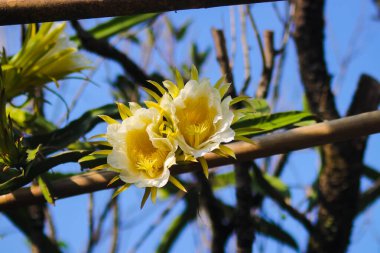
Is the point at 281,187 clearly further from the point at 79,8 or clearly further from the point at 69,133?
the point at 79,8

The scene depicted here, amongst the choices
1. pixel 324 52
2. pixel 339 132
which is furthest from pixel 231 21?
pixel 339 132

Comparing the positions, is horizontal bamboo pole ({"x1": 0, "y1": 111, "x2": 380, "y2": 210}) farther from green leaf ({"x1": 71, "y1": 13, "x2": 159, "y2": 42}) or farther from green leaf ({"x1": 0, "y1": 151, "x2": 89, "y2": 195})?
green leaf ({"x1": 71, "y1": 13, "x2": 159, "y2": 42})

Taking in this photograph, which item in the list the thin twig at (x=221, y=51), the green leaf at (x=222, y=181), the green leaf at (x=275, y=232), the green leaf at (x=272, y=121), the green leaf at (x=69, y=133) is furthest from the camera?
the green leaf at (x=222, y=181)

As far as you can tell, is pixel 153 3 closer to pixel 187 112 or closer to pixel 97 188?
pixel 187 112

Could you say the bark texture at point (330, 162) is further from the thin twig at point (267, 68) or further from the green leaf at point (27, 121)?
the green leaf at point (27, 121)

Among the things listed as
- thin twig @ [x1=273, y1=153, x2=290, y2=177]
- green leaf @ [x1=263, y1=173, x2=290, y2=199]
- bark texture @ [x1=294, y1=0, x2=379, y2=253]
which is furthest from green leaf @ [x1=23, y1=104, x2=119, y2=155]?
thin twig @ [x1=273, y1=153, x2=290, y2=177]

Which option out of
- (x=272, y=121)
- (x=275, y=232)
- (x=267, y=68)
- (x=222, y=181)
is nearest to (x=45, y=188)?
(x=272, y=121)

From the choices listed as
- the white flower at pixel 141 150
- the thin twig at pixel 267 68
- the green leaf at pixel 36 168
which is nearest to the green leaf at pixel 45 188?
the green leaf at pixel 36 168
